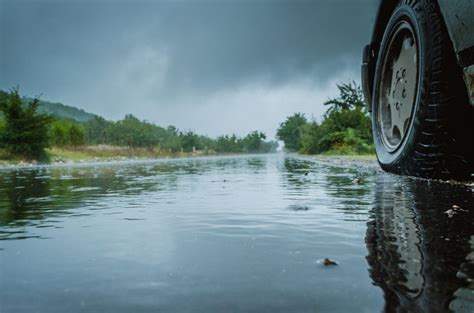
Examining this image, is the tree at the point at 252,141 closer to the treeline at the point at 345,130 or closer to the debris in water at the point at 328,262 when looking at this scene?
the treeline at the point at 345,130

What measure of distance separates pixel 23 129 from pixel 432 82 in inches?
1026

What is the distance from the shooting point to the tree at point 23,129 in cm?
2352

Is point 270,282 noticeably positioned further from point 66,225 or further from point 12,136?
point 12,136

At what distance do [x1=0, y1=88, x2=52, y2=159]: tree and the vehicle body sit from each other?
24.7 m

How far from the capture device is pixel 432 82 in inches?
107

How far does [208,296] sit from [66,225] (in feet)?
4.60

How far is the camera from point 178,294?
95 centimetres

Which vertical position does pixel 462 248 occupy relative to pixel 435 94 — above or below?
below

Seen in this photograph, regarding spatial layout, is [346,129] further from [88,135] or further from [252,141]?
[252,141]

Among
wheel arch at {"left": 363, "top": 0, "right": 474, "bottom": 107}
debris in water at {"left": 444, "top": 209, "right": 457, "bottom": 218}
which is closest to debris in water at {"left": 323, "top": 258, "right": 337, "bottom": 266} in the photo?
debris in water at {"left": 444, "top": 209, "right": 457, "bottom": 218}

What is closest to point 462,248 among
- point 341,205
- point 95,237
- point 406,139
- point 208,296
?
point 208,296

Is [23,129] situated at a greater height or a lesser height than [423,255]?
greater

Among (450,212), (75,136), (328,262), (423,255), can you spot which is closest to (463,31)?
(450,212)

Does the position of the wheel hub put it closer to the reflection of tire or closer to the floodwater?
the reflection of tire
